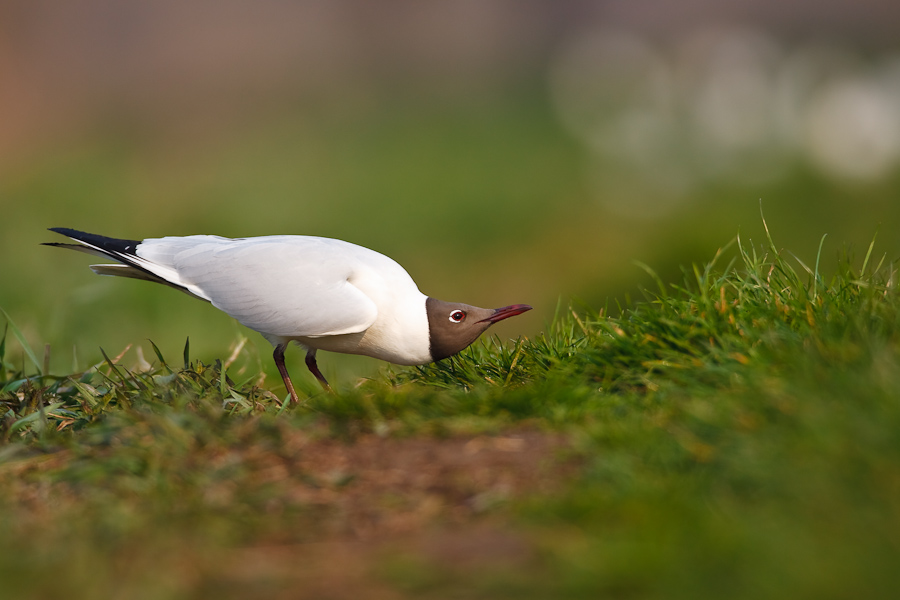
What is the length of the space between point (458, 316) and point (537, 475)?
59.0 inches

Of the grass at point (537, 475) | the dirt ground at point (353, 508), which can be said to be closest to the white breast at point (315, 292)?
the grass at point (537, 475)

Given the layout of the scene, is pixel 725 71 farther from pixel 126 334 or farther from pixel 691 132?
pixel 126 334

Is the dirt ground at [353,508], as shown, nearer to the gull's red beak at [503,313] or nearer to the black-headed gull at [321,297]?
the black-headed gull at [321,297]

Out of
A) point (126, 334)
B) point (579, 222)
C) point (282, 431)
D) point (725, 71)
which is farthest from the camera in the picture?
point (725, 71)

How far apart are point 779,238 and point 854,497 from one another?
7599mm

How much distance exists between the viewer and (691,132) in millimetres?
11312

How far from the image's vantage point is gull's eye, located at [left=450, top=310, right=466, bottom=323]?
412cm

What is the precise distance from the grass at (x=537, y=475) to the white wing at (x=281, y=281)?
464 millimetres

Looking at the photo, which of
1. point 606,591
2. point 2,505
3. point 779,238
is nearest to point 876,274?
point 606,591

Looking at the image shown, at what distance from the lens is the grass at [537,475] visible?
7.06ft

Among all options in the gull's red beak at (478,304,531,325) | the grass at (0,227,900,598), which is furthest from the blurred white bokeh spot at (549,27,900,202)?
the grass at (0,227,900,598)

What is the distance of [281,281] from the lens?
4219 millimetres

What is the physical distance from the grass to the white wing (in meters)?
0.46

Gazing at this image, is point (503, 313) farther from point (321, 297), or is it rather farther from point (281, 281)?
point (281, 281)
